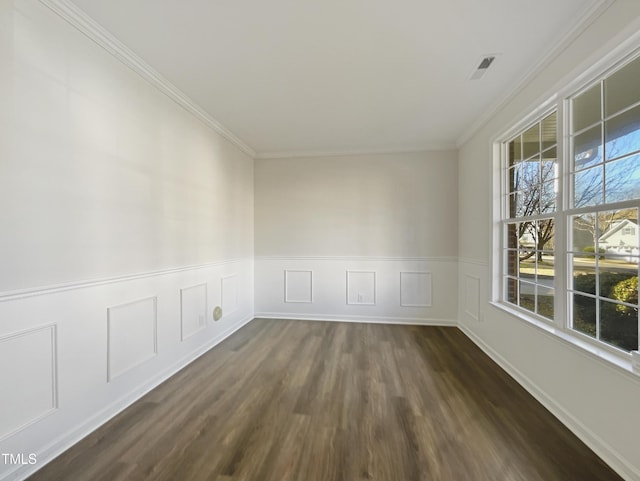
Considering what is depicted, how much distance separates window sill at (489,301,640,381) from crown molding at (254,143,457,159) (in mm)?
2665

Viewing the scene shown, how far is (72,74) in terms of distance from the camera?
1719 millimetres

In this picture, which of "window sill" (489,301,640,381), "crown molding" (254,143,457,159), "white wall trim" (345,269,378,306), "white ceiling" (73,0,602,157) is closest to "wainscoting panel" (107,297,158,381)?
"white ceiling" (73,0,602,157)

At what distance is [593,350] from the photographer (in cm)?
170

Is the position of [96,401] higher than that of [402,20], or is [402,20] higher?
[402,20]

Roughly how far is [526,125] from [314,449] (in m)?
3.16

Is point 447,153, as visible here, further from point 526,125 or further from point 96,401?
point 96,401

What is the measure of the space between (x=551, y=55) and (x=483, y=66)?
435 millimetres

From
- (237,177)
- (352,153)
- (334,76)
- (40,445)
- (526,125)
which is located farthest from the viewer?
(352,153)

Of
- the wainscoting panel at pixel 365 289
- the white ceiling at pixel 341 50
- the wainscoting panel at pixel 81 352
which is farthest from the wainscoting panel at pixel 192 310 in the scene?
the white ceiling at pixel 341 50

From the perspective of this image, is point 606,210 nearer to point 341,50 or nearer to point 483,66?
point 483,66

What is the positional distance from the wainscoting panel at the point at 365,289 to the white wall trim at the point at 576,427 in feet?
4.54

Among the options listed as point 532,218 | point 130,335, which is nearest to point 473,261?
point 532,218

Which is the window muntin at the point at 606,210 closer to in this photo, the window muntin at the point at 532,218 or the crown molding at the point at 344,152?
the window muntin at the point at 532,218

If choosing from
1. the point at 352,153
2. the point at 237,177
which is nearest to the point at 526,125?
the point at 352,153
